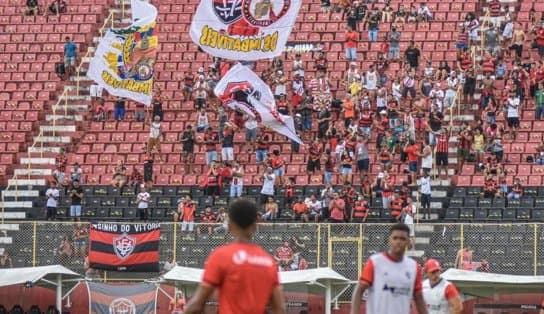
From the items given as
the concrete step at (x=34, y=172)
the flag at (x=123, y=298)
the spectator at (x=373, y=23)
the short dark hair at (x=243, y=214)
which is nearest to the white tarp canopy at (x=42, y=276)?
the flag at (x=123, y=298)

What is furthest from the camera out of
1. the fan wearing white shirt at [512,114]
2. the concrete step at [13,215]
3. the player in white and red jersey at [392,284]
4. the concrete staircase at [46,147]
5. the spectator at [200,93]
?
the spectator at [200,93]

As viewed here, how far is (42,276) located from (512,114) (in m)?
14.1

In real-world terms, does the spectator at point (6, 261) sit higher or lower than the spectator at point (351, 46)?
lower

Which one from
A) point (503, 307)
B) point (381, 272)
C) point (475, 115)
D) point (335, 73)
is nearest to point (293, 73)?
point (335, 73)

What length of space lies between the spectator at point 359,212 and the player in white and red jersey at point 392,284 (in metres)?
24.9

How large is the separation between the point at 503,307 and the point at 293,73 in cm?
1444

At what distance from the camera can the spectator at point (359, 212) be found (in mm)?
38250

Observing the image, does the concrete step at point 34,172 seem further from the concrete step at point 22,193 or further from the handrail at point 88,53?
the handrail at point 88,53

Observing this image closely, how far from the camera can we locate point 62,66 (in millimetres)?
48562

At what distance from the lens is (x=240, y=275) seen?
1087 cm

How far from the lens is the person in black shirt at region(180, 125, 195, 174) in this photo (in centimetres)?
4322

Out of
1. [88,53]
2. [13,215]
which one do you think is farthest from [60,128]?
[13,215]

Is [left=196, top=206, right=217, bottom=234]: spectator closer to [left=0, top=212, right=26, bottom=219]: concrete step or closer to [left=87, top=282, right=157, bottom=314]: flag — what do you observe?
[left=87, top=282, right=157, bottom=314]: flag

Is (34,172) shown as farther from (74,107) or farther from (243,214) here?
(243,214)
